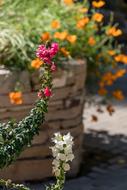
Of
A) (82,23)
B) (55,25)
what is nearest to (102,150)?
(82,23)

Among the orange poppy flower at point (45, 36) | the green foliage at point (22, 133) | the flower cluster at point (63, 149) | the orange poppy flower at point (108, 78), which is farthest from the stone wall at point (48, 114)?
the flower cluster at point (63, 149)

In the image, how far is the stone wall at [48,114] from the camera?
12.6ft

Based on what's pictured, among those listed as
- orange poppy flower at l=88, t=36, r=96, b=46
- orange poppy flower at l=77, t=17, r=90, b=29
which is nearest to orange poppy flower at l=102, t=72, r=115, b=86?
orange poppy flower at l=88, t=36, r=96, b=46

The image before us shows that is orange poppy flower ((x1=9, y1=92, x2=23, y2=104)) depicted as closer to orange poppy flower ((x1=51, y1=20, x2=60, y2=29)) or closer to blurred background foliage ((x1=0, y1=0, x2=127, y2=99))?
blurred background foliage ((x1=0, y1=0, x2=127, y2=99))

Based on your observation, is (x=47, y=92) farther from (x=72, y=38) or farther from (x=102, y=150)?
(x=102, y=150)

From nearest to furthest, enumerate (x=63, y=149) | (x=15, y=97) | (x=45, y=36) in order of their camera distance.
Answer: (x=63, y=149) → (x=15, y=97) → (x=45, y=36)

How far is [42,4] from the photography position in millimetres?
4492

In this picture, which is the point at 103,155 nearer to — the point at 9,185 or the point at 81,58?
the point at 81,58

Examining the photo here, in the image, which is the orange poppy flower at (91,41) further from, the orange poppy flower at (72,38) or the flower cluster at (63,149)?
the flower cluster at (63,149)

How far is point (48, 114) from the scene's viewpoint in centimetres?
396

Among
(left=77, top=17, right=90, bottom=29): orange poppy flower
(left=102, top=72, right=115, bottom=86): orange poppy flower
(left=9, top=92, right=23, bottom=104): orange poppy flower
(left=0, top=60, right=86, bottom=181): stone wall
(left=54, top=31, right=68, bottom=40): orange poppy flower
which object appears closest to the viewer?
(left=9, top=92, right=23, bottom=104): orange poppy flower

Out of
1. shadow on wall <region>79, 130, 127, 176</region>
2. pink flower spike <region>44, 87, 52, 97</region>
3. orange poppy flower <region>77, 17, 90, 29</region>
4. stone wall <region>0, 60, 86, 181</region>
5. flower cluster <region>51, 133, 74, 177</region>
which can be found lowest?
shadow on wall <region>79, 130, 127, 176</region>

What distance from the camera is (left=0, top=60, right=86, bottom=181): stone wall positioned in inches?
151

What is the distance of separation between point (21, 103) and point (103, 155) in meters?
1.14
